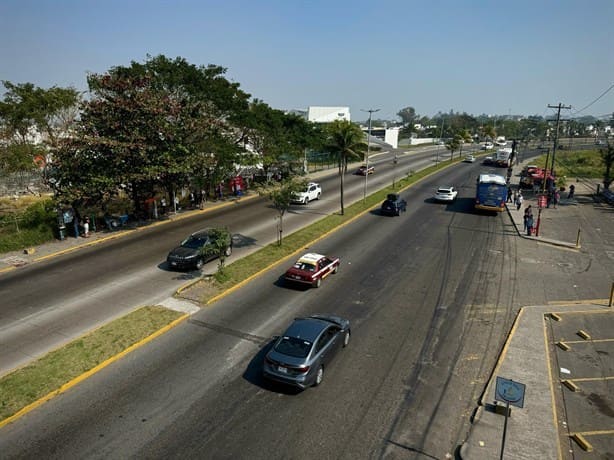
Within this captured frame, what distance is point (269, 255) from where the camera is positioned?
25250 mm

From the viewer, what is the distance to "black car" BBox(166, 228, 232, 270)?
2186 cm

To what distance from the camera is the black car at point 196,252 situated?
21.9 m

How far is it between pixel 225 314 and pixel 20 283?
1125 cm

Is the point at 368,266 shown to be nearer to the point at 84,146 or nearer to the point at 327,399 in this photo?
the point at 327,399

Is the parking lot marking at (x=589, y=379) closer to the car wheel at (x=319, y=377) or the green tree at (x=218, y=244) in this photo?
the car wheel at (x=319, y=377)

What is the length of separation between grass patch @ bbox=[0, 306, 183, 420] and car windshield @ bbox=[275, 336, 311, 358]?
229 inches

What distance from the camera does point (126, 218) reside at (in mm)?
31188

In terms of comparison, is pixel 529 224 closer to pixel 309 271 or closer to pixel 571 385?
pixel 309 271

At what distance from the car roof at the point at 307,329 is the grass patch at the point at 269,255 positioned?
6.32 m

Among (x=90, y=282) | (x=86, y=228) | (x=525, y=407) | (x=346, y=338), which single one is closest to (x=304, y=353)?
(x=346, y=338)

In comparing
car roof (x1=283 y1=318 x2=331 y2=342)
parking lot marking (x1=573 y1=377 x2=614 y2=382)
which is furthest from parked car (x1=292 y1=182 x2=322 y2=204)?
parking lot marking (x1=573 y1=377 x2=614 y2=382)

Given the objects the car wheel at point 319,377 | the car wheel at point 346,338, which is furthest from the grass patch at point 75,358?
the car wheel at point 346,338

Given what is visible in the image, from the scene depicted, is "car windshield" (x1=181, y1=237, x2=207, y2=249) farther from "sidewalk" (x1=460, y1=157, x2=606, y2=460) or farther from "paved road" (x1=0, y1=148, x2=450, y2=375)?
"sidewalk" (x1=460, y1=157, x2=606, y2=460)

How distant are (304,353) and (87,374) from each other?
696 cm
